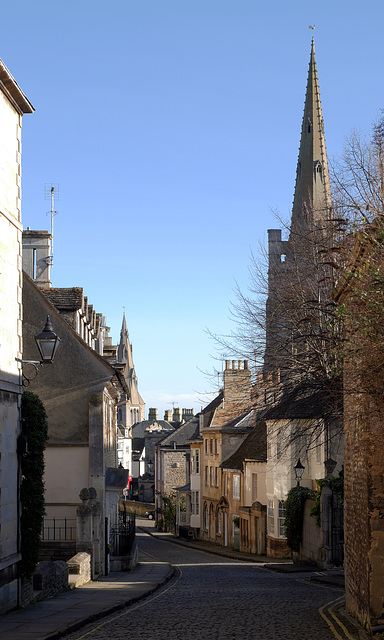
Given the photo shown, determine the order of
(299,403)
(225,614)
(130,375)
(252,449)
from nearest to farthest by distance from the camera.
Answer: (225,614) → (299,403) → (252,449) → (130,375)

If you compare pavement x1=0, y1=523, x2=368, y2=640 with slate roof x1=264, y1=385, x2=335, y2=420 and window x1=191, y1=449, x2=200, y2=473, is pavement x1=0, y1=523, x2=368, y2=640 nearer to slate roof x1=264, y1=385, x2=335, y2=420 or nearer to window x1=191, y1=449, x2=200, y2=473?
slate roof x1=264, y1=385, x2=335, y2=420

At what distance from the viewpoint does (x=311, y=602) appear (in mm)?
16812

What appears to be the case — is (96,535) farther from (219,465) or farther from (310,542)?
(219,465)

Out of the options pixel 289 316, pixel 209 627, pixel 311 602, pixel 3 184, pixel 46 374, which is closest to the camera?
pixel 209 627

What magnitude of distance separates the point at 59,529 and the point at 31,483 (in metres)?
8.68

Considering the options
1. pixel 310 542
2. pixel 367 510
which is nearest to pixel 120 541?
pixel 310 542

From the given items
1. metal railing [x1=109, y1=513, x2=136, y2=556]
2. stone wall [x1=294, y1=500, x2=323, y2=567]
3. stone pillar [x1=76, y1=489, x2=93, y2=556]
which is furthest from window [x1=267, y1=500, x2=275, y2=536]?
stone pillar [x1=76, y1=489, x2=93, y2=556]

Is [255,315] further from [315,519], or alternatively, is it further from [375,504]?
[375,504]

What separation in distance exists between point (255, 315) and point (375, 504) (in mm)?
13551

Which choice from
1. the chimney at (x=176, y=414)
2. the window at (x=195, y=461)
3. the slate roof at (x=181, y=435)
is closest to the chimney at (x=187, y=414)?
the chimney at (x=176, y=414)

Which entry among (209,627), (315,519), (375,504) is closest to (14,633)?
(209,627)

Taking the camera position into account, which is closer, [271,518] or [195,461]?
[271,518]

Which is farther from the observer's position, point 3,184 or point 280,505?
point 280,505

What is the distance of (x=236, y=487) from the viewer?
49719mm
